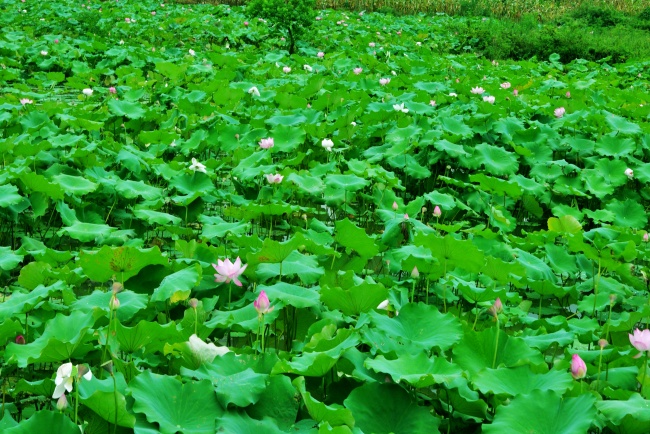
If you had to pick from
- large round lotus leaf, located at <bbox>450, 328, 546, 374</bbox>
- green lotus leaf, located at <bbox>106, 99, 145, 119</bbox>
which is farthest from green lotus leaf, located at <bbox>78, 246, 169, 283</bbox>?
green lotus leaf, located at <bbox>106, 99, 145, 119</bbox>

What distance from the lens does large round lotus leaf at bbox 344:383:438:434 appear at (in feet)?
5.84

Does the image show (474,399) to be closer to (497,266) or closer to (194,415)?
(194,415)

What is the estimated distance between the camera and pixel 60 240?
336cm

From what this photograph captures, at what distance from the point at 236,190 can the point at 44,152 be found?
40.3 inches

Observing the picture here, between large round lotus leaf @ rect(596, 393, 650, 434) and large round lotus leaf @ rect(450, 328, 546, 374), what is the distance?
24 centimetres

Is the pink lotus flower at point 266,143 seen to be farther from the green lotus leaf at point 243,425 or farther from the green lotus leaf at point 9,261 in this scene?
the green lotus leaf at point 243,425

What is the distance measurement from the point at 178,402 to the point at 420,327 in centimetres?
75

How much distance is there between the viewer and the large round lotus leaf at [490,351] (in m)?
2.02

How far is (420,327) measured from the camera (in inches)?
83.6

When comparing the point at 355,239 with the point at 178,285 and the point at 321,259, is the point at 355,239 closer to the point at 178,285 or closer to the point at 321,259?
the point at 321,259

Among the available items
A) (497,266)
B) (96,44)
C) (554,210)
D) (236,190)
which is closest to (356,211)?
(236,190)

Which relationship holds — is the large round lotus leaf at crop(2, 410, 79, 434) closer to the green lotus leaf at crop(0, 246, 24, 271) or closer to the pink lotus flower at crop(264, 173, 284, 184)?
the green lotus leaf at crop(0, 246, 24, 271)

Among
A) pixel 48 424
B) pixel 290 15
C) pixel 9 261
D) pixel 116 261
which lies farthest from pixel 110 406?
pixel 290 15

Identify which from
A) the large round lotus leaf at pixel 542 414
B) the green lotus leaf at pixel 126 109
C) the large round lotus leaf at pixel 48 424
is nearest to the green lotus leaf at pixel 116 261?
the large round lotus leaf at pixel 48 424
